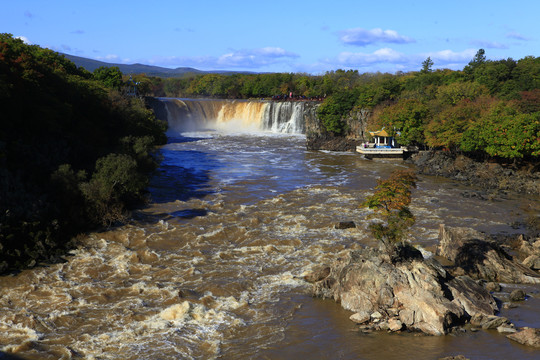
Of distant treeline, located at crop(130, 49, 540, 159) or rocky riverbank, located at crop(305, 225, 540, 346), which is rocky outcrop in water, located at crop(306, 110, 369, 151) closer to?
distant treeline, located at crop(130, 49, 540, 159)

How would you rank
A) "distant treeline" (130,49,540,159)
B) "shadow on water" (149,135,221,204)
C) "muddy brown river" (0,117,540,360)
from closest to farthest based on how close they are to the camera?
"muddy brown river" (0,117,540,360) → "shadow on water" (149,135,221,204) → "distant treeline" (130,49,540,159)

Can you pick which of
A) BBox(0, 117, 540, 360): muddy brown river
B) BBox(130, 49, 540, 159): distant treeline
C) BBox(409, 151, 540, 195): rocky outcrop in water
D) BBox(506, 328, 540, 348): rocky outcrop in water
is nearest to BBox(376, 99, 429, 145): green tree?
BBox(130, 49, 540, 159): distant treeline

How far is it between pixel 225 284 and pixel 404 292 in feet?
25.1

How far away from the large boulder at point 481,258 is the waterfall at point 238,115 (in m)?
57.4

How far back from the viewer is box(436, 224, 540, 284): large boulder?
831 inches

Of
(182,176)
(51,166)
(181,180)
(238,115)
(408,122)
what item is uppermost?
(238,115)

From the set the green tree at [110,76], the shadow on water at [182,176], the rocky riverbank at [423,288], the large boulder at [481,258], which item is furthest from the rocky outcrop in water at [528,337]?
the green tree at [110,76]

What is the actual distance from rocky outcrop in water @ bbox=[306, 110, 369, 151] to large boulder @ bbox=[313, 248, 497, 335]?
46428 millimetres

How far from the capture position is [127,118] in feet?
142

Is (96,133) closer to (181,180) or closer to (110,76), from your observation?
(181,180)

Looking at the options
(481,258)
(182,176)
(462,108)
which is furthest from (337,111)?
(481,258)

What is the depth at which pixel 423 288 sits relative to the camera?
58.1 feet

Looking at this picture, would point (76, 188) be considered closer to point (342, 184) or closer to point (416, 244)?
point (416, 244)

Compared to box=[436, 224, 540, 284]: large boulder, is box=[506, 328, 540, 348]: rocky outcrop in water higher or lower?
lower
